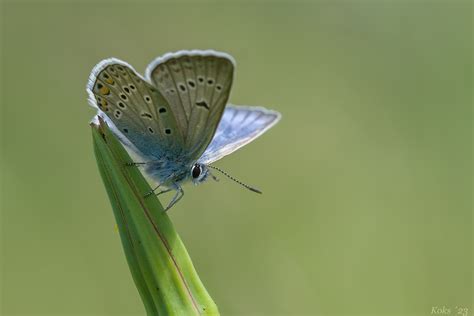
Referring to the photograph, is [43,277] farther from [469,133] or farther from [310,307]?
[469,133]

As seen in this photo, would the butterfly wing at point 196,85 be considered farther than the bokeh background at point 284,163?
No

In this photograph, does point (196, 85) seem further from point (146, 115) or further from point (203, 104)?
point (146, 115)

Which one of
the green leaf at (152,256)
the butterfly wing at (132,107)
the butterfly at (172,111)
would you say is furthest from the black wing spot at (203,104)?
the green leaf at (152,256)

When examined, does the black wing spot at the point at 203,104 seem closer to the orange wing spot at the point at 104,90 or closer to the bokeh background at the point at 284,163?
the orange wing spot at the point at 104,90

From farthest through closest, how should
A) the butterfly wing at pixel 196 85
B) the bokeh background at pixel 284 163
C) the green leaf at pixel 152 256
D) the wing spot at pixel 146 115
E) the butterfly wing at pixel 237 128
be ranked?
1. the bokeh background at pixel 284 163
2. the butterfly wing at pixel 237 128
3. the wing spot at pixel 146 115
4. the butterfly wing at pixel 196 85
5. the green leaf at pixel 152 256

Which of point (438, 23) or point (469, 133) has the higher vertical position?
point (438, 23)

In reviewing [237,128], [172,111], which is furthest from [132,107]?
[237,128]

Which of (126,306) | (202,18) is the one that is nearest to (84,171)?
(126,306)

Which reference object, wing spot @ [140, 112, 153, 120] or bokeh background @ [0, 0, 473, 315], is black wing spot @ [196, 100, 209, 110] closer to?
wing spot @ [140, 112, 153, 120]
